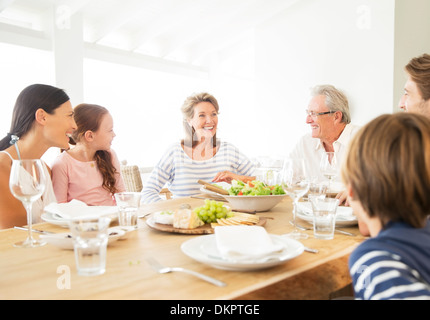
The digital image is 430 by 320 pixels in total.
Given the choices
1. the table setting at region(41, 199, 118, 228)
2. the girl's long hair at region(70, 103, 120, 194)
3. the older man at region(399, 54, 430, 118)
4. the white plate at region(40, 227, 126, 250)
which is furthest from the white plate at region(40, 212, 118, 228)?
the older man at region(399, 54, 430, 118)

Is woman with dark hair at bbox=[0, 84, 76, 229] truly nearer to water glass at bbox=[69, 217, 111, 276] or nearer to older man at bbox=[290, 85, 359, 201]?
water glass at bbox=[69, 217, 111, 276]

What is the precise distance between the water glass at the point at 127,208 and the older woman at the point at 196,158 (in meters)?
1.05

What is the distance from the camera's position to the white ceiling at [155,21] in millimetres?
5297

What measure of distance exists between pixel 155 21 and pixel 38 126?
498 cm

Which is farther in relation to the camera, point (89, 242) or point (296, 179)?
point (296, 179)

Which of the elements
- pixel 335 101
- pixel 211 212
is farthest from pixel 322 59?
Answer: pixel 211 212

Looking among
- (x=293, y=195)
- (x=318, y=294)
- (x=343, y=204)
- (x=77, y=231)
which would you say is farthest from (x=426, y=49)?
(x=77, y=231)

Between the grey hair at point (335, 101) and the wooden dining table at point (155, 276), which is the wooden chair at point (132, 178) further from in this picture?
the wooden dining table at point (155, 276)

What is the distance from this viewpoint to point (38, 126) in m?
1.94

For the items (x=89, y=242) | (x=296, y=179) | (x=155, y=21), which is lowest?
(x=89, y=242)

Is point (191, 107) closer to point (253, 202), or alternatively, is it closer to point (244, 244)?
point (253, 202)

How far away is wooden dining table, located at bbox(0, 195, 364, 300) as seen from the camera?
768mm
